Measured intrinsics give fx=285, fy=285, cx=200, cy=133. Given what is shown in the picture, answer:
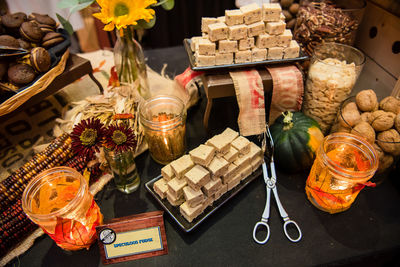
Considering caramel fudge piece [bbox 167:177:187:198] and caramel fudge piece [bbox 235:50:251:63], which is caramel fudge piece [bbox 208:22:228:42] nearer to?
caramel fudge piece [bbox 235:50:251:63]

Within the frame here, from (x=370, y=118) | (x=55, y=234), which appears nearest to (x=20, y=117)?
(x=55, y=234)

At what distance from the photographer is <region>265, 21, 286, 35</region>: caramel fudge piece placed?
120 cm

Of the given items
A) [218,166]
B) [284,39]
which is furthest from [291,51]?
[218,166]

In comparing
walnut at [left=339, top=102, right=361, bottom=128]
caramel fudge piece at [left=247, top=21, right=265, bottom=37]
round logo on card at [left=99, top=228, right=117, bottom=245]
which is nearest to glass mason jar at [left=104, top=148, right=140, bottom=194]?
round logo on card at [left=99, top=228, right=117, bottom=245]

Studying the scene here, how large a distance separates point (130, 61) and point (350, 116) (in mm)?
1001

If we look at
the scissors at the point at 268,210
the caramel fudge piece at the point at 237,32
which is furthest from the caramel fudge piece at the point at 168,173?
the caramel fudge piece at the point at 237,32

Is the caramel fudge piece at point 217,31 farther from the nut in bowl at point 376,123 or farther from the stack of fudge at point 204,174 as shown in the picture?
the nut in bowl at point 376,123

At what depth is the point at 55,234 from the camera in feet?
2.96

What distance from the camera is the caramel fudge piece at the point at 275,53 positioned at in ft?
4.10

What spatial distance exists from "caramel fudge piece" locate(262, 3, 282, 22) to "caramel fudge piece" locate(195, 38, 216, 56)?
10.2 inches

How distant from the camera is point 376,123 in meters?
1.06

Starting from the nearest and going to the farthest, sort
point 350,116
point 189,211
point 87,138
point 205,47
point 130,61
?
point 87,138, point 189,211, point 350,116, point 205,47, point 130,61

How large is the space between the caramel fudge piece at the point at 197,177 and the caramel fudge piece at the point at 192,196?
0.05 feet

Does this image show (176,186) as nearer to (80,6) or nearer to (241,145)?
(241,145)
